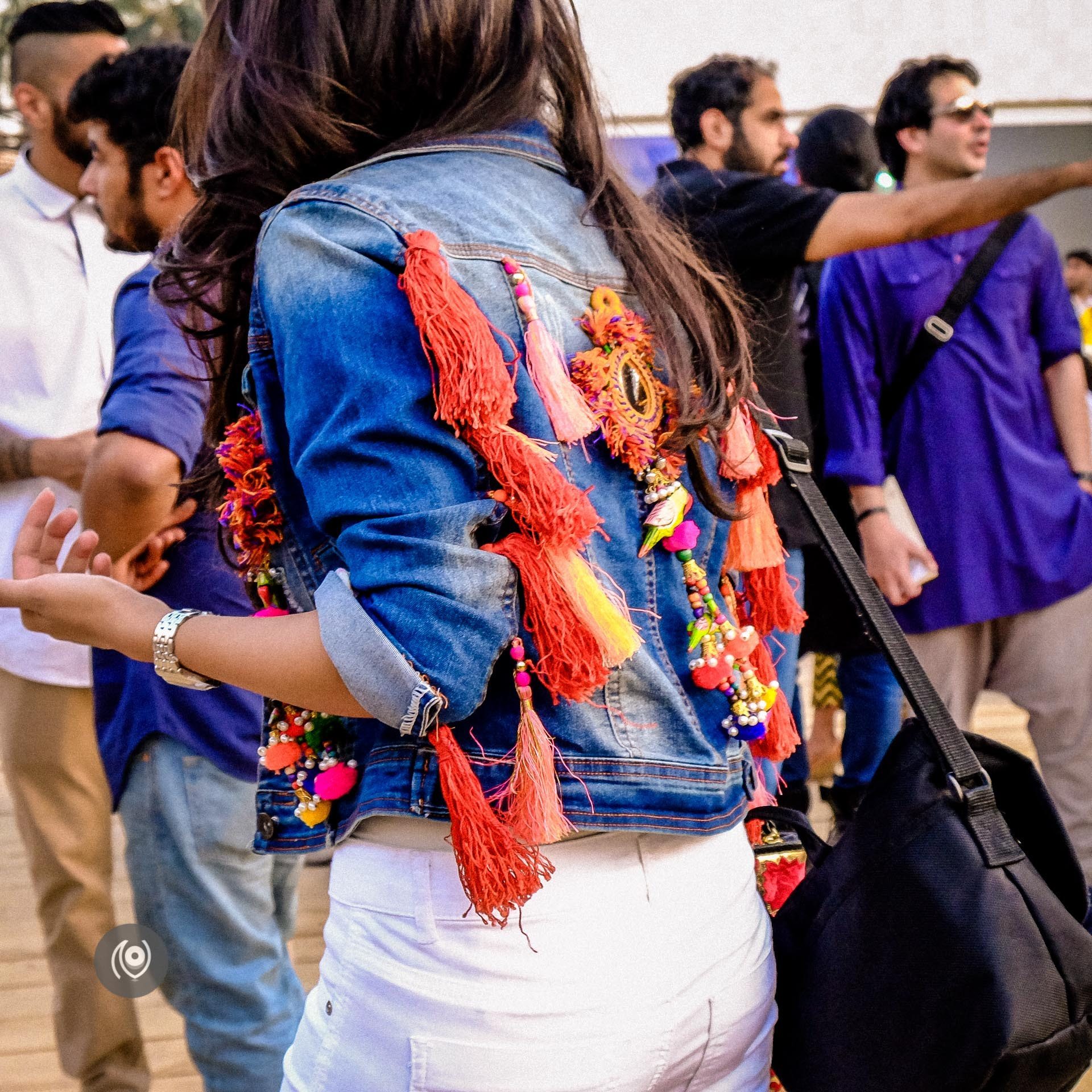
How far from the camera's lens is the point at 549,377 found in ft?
2.98

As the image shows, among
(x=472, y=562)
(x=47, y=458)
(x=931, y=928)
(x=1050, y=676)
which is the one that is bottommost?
(x=1050, y=676)

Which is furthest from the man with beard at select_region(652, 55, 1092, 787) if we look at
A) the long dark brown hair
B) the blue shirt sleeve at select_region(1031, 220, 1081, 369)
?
the long dark brown hair

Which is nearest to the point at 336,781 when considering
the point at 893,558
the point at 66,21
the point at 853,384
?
the point at 893,558

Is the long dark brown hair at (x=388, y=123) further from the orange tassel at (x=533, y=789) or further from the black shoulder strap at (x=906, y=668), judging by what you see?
the orange tassel at (x=533, y=789)

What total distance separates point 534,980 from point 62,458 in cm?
159

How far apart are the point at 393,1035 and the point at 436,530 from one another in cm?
39

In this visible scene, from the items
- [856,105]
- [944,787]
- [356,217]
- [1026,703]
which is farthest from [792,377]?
[856,105]

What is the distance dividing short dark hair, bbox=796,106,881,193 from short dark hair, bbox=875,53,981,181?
1.18 feet

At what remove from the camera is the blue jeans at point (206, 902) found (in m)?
1.84

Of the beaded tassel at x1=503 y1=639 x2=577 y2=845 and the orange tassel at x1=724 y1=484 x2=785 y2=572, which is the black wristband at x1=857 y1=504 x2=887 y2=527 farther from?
the beaded tassel at x1=503 y1=639 x2=577 y2=845

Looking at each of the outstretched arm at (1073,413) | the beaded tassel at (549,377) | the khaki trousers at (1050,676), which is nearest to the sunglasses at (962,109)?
the outstretched arm at (1073,413)

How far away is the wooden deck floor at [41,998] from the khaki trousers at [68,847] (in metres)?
0.26

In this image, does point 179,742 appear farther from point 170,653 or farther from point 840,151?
point 840,151

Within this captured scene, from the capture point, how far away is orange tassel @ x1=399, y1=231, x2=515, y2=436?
0.82 m
